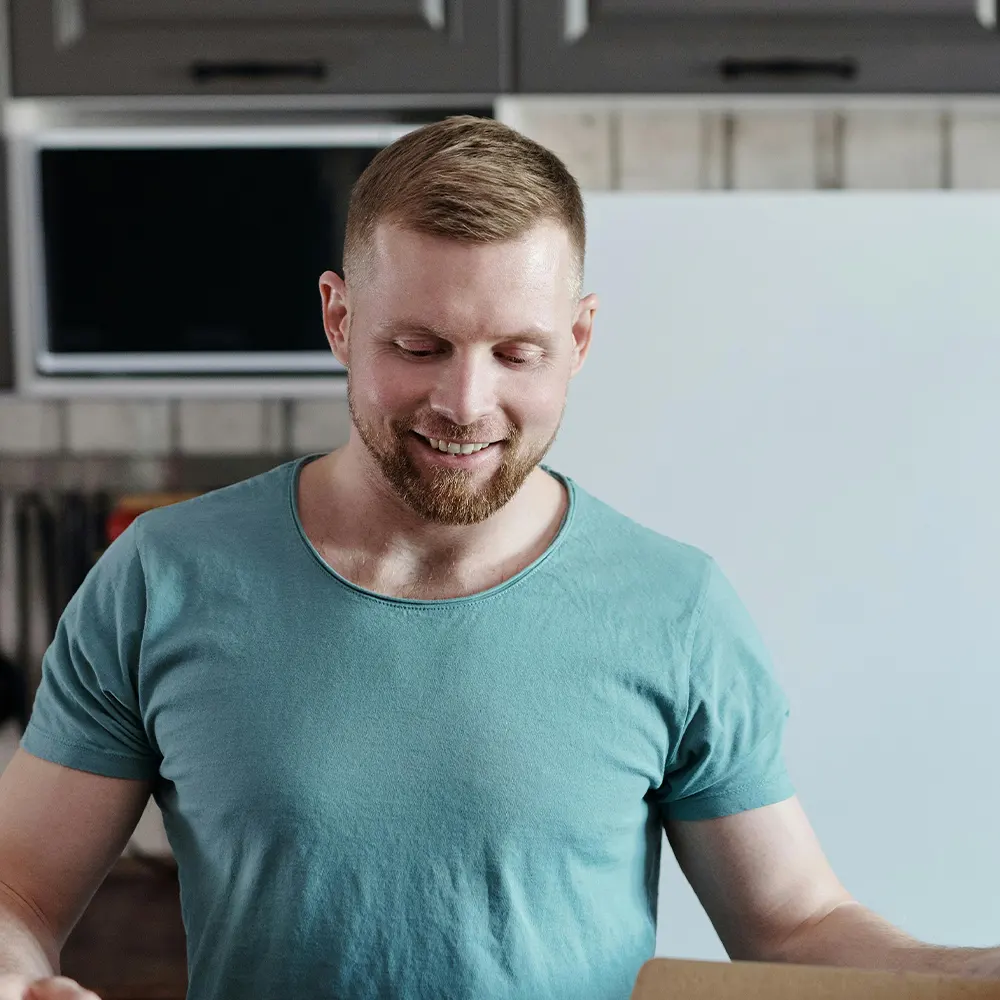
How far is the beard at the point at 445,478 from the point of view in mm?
841

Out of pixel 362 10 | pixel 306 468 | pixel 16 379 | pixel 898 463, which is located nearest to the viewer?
pixel 306 468

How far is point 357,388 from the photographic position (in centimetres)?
86

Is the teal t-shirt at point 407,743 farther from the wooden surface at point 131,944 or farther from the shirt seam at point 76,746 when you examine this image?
the wooden surface at point 131,944

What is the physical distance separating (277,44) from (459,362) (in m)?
0.87

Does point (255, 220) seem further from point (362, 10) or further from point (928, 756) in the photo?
point (928, 756)

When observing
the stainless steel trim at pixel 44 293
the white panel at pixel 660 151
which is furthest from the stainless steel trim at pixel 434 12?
the white panel at pixel 660 151

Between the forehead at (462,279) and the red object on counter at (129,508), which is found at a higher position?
the forehead at (462,279)

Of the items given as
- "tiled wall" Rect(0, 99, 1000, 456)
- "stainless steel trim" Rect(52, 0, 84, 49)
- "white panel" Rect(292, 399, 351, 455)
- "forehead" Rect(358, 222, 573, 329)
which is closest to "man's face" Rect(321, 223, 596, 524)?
"forehead" Rect(358, 222, 573, 329)

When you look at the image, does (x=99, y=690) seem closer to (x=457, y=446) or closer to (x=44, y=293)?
(x=457, y=446)

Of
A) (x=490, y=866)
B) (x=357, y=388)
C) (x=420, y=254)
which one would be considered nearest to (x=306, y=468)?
(x=357, y=388)

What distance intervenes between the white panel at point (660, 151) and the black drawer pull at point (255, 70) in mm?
525

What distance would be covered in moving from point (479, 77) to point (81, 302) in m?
0.59

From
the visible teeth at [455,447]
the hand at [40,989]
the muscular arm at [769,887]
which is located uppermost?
the visible teeth at [455,447]

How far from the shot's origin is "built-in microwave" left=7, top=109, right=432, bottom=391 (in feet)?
4.99
